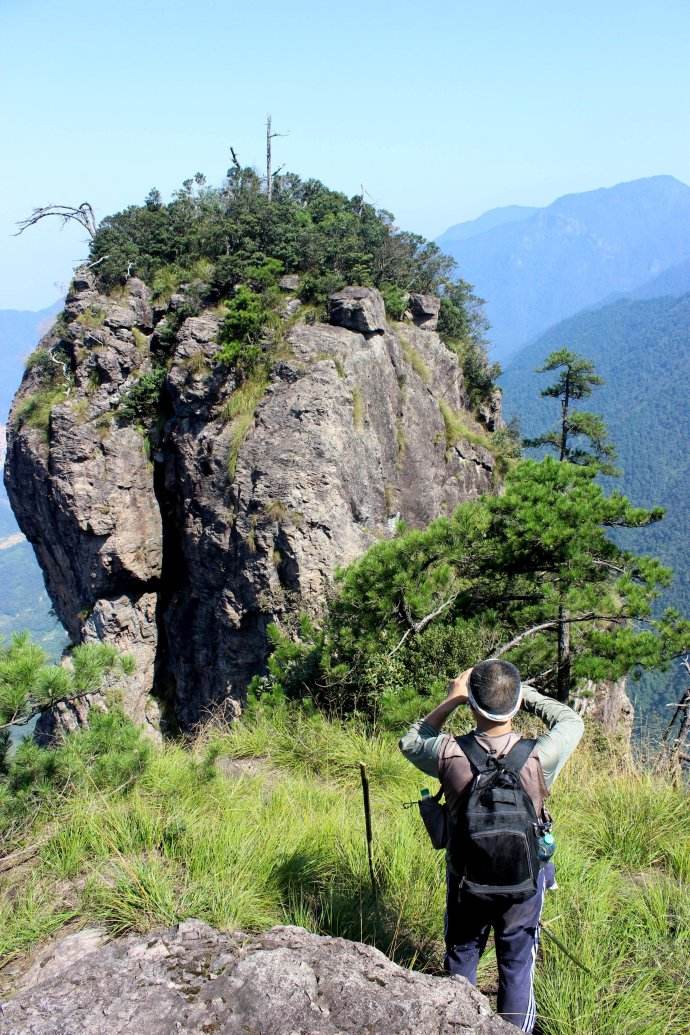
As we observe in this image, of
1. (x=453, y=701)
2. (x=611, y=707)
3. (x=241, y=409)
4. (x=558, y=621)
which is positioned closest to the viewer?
(x=453, y=701)

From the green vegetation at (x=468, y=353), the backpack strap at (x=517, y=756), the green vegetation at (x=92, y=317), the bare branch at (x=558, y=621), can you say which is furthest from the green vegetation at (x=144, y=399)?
the backpack strap at (x=517, y=756)

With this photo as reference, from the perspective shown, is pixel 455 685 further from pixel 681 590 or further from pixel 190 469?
pixel 681 590

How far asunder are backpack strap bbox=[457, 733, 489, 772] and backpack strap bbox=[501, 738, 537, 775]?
80mm

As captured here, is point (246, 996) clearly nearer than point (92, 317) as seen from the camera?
Yes

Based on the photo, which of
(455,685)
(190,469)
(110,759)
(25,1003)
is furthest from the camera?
(190,469)

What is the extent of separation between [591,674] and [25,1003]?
6.31 metres

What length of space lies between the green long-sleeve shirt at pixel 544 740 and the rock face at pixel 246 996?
2.59ft

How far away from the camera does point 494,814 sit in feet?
8.84

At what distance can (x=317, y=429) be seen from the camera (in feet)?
56.1

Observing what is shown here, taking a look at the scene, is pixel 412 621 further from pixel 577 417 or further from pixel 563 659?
pixel 577 417

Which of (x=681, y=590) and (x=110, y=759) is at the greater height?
(x=110, y=759)

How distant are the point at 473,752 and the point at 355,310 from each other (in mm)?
17294

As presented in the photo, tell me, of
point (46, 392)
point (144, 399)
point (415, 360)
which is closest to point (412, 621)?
point (144, 399)

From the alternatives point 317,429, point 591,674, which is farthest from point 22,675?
point 317,429
